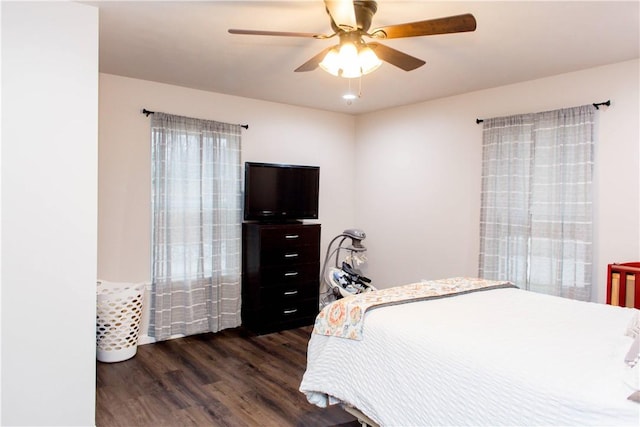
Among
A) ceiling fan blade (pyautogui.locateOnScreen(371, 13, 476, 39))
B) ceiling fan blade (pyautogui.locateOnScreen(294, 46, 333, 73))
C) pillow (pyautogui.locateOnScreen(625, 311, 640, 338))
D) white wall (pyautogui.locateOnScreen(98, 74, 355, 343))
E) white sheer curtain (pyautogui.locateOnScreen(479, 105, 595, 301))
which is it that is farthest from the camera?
white wall (pyautogui.locateOnScreen(98, 74, 355, 343))

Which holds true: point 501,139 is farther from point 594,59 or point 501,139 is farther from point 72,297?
point 72,297

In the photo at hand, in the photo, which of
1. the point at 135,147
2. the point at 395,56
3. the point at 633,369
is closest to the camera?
the point at 633,369

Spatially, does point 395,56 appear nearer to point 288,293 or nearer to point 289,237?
point 289,237

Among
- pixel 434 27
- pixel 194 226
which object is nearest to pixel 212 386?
pixel 194 226

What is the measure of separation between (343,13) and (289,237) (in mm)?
2793

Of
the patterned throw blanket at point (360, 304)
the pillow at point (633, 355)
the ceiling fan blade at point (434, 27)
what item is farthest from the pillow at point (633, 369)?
the ceiling fan blade at point (434, 27)

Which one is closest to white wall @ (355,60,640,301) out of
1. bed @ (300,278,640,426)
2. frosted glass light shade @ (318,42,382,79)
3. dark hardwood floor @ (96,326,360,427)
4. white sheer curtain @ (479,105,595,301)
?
white sheer curtain @ (479,105,595,301)

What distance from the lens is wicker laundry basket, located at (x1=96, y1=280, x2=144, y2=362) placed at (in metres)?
3.53

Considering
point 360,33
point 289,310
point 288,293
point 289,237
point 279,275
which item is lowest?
point 289,310

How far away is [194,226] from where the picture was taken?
4.21 meters

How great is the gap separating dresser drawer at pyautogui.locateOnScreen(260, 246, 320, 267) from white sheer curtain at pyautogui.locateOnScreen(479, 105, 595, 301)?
1740 mm

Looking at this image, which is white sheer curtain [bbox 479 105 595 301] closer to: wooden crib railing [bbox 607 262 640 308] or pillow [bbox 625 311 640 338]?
wooden crib railing [bbox 607 262 640 308]

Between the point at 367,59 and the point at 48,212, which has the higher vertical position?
the point at 367,59

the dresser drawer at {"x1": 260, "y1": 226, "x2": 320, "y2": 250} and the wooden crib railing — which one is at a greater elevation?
the dresser drawer at {"x1": 260, "y1": 226, "x2": 320, "y2": 250}
